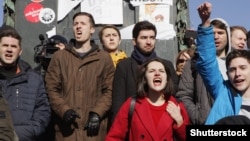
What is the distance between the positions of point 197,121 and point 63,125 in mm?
1359

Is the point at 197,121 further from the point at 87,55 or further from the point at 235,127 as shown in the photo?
the point at 235,127

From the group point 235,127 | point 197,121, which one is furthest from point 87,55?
point 235,127

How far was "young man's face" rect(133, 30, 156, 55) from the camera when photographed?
4.67m

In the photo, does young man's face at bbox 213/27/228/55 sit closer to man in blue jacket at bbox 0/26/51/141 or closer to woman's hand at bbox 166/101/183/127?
woman's hand at bbox 166/101/183/127

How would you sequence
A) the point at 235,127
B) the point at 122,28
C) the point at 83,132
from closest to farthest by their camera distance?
the point at 235,127
the point at 83,132
the point at 122,28

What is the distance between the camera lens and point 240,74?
3.32 metres

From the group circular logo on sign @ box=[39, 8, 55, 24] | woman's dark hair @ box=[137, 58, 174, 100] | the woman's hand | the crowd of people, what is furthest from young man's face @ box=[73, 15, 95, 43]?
circular logo on sign @ box=[39, 8, 55, 24]

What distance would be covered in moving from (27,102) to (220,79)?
1890 mm

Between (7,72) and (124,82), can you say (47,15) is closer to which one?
(7,72)

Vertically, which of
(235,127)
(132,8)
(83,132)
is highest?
(132,8)

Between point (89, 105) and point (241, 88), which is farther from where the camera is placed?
point (89, 105)

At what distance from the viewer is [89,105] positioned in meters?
→ 4.52

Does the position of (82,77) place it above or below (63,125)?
above

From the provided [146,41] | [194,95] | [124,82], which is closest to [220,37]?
[194,95]
